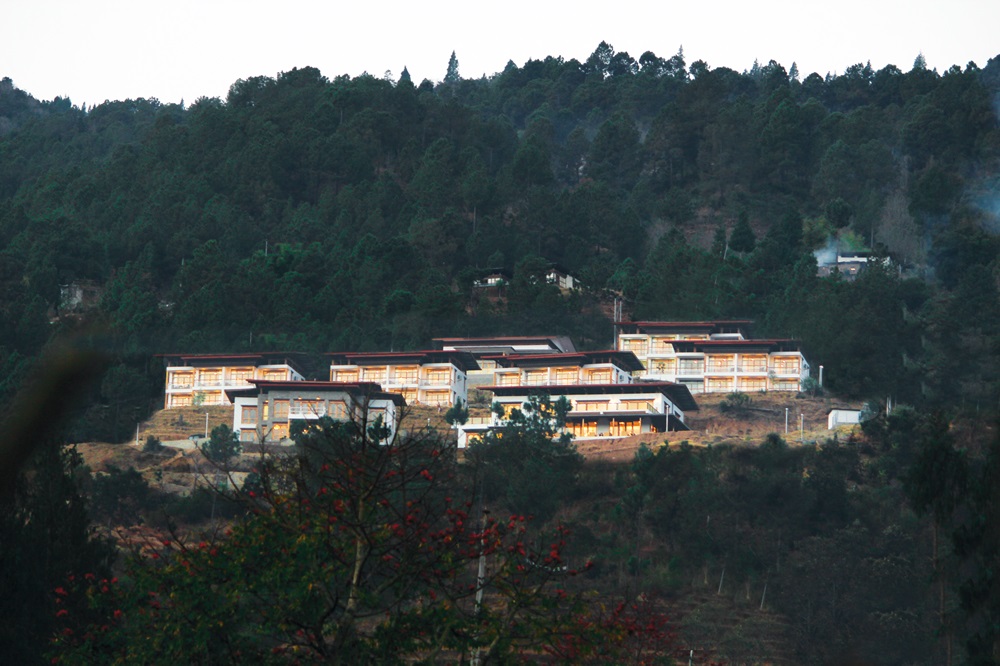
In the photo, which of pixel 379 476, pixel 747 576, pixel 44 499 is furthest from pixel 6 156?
pixel 379 476

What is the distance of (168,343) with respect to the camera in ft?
238

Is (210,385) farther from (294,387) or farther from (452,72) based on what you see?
(452,72)

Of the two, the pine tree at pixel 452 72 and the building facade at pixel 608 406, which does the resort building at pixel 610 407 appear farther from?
the pine tree at pixel 452 72

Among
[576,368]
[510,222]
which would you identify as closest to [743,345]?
[576,368]

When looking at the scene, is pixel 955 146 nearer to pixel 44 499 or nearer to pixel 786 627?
pixel 786 627

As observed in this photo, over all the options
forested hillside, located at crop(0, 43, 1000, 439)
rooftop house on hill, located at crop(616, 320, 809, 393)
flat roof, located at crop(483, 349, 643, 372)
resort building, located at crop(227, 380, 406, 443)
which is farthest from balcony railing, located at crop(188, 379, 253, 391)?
rooftop house on hill, located at crop(616, 320, 809, 393)

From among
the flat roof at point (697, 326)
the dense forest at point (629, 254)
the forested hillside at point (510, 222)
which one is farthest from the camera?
the forested hillside at point (510, 222)

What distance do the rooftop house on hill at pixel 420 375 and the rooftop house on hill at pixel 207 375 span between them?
3.92 meters

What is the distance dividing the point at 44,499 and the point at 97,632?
13.2m

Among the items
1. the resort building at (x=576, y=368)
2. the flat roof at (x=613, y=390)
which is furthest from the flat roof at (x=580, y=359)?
the flat roof at (x=613, y=390)

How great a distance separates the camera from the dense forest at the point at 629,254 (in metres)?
46.7

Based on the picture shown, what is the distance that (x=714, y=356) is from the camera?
2682 inches

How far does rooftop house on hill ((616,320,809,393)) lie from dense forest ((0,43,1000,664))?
146 cm

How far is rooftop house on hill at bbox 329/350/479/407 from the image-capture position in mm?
66812
